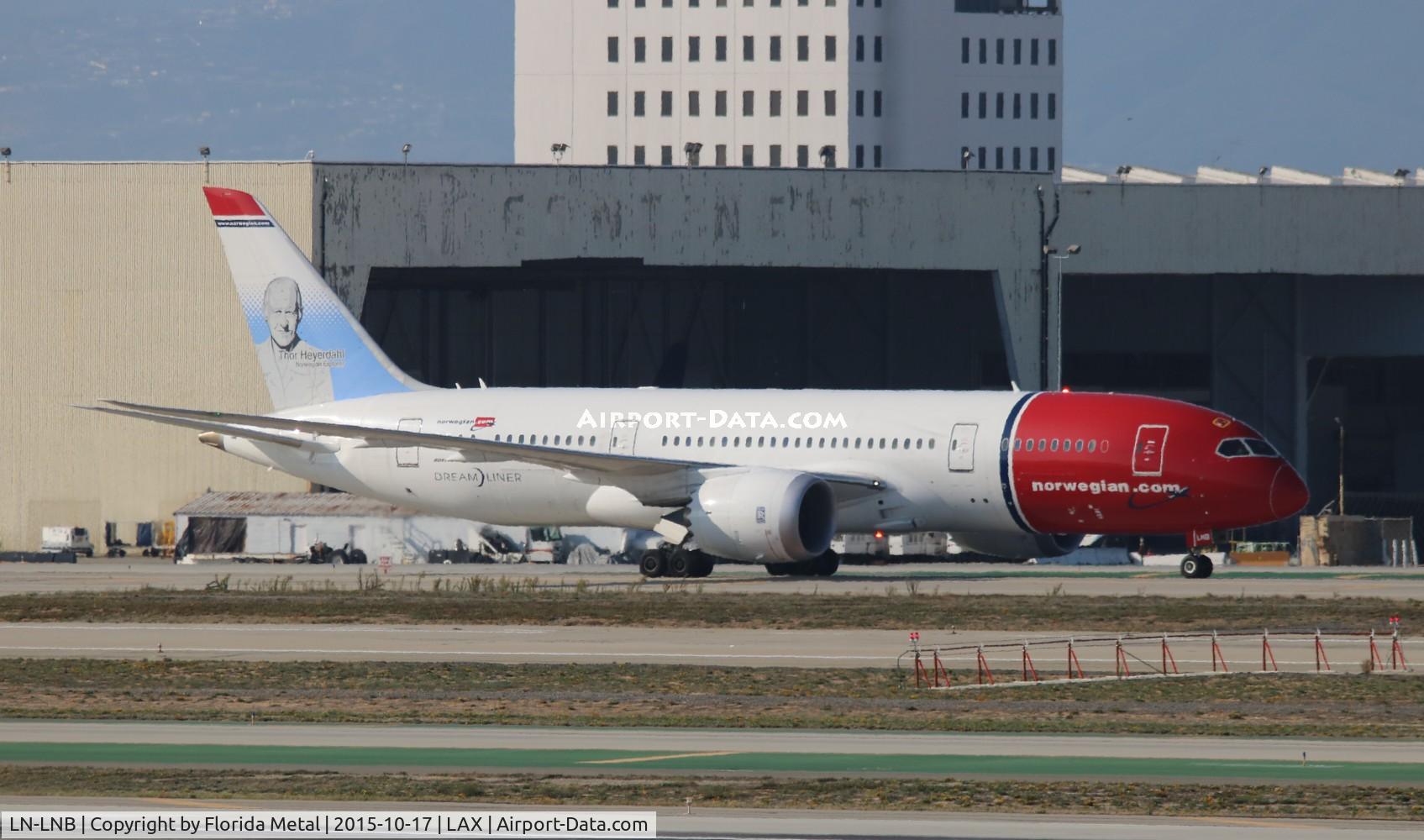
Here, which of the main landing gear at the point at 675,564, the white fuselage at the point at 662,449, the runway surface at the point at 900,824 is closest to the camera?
the runway surface at the point at 900,824

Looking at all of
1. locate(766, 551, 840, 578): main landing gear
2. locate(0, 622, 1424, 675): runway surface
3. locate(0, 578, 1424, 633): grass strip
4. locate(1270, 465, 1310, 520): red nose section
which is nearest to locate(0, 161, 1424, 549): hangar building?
locate(766, 551, 840, 578): main landing gear

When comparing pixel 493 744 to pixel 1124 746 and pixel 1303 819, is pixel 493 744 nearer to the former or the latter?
pixel 1124 746

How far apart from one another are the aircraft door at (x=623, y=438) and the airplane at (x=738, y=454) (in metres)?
0.07

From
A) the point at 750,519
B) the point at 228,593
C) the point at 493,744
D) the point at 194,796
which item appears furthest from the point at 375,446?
the point at 194,796

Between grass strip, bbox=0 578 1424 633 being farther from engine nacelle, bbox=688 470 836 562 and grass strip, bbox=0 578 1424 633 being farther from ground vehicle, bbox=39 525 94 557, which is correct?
ground vehicle, bbox=39 525 94 557

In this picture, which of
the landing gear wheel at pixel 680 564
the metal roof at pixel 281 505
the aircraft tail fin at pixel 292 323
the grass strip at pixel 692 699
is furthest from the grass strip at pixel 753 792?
the metal roof at pixel 281 505

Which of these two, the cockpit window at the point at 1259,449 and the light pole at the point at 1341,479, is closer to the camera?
the cockpit window at the point at 1259,449

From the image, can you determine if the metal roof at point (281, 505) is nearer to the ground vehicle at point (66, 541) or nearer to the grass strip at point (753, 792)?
the ground vehicle at point (66, 541)

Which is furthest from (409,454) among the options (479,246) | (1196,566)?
(479,246)

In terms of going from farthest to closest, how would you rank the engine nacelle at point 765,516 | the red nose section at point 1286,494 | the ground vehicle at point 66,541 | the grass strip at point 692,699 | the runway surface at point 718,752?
the ground vehicle at point 66,541, the red nose section at point 1286,494, the engine nacelle at point 765,516, the grass strip at point 692,699, the runway surface at point 718,752

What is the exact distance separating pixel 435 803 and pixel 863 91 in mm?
136262

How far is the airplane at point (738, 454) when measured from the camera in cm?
Result: 4272

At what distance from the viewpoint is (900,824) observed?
1650 centimetres
